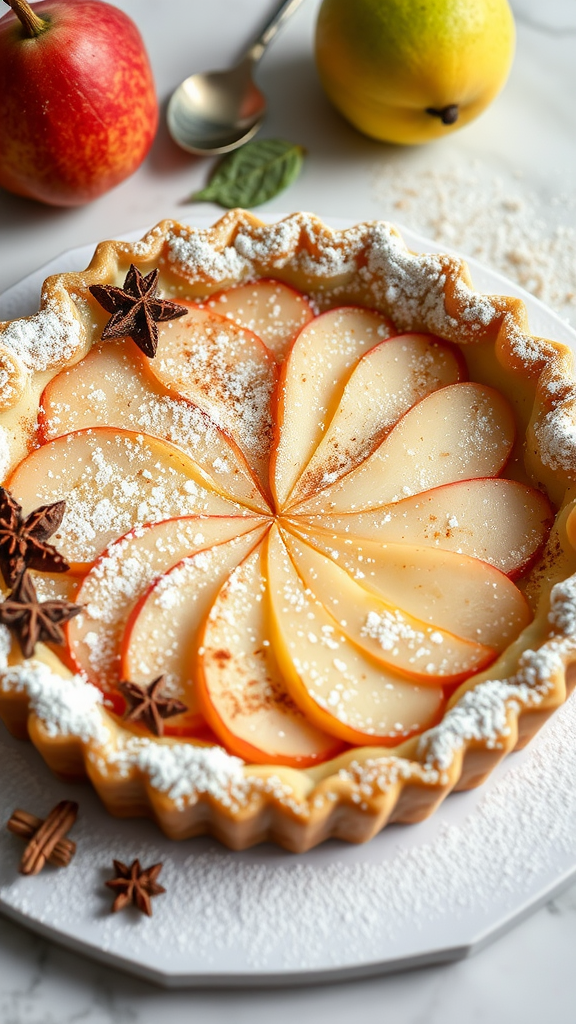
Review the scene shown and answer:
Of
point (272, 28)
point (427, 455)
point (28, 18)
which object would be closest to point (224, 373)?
point (427, 455)

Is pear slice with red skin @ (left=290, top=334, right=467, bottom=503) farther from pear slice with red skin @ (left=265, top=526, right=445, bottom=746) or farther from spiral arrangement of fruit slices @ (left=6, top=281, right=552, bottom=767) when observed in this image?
pear slice with red skin @ (left=265, top=526, right=445, bottom=746)

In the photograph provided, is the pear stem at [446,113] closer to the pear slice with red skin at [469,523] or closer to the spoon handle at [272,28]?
the spoon handle at [272,28]

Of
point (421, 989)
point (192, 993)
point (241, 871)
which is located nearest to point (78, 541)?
point (241, 871)

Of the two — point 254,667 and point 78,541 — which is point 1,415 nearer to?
point 78,541

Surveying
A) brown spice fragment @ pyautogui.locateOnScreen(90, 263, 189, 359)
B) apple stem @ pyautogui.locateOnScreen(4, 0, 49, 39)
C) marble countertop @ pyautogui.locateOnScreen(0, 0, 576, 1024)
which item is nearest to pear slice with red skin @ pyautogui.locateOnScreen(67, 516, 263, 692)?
brown spice fragment @ pyautogui.locateOnScreen(90, 263, 189, 359)

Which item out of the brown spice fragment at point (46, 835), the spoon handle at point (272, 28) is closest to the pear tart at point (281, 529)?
the brown spice fragment at point (46, 835)

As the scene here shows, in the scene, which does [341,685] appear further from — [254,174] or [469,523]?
[254,174]
